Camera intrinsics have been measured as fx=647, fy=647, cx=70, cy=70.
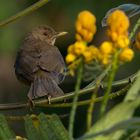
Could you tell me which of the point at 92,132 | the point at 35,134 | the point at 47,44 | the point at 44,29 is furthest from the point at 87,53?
the point at 44,29

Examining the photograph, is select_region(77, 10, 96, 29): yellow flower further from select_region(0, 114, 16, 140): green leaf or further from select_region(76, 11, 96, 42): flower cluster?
select_region(0, 114, 16, 140): green leaf

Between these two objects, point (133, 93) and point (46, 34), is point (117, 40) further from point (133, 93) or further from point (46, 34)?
point (46, 34)

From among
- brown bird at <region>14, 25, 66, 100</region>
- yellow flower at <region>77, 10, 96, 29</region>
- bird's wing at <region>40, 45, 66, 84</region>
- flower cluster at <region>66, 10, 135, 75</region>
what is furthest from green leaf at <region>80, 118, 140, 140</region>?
bird's wing at <region>40, 45, 66, 84</region>

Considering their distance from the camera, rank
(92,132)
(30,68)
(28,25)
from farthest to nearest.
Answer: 1. (28,25)
2. (30,68)
3. (92,132)

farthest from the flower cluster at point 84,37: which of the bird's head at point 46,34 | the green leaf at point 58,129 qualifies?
the bird's head at point 46,34

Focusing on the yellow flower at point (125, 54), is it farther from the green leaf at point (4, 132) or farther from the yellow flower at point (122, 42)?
the green leaf at point (4, 132)

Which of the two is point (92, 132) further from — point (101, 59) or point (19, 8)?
point (19, 8)

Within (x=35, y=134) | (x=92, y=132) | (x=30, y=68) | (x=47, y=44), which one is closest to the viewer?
(x=92, y=132)
